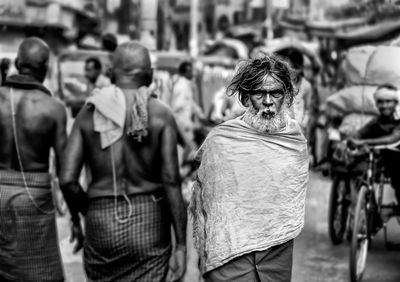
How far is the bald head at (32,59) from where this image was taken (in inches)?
193

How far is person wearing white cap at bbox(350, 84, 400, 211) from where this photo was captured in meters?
6.88

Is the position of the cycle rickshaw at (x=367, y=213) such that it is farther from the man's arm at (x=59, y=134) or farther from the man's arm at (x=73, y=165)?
the man's arm at (x=73, y=165)

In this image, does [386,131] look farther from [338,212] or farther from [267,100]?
[267,100]

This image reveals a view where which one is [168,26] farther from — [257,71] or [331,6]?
[257,71]

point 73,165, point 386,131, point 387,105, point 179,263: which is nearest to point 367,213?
point 386,131

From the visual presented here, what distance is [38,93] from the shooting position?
4.84 metres

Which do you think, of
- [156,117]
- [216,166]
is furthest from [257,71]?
→ [156,117]

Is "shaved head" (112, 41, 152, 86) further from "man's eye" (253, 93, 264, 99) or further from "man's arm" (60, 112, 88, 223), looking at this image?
"man's eye" (253, 93, 264, 99)

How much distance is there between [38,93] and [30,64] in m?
0.21

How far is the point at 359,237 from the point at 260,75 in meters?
3.21

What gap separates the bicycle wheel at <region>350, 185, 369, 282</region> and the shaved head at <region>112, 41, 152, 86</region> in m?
2.72

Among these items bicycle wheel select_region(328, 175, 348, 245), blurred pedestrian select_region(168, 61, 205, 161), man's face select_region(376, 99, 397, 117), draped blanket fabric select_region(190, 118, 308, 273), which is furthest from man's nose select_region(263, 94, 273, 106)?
blurred pedestrian select_region(168, 61, 205, 161)

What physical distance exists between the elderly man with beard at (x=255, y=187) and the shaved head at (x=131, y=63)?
0.86 m

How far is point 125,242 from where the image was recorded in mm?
4215
